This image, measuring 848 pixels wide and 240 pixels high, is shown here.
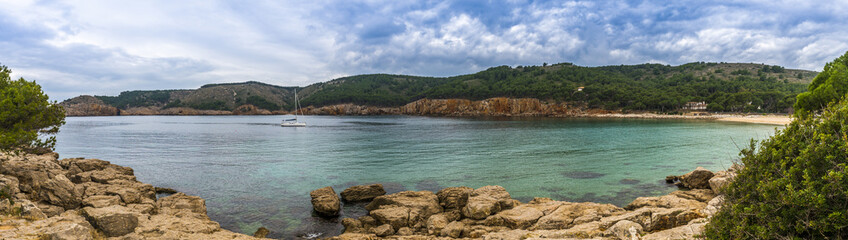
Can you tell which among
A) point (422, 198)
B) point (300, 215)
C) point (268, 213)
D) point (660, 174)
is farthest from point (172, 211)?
point (660, 174)

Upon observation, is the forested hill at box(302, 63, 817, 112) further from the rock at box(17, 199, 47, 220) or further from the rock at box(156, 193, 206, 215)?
the rock at box(17, 199, 47, 220)

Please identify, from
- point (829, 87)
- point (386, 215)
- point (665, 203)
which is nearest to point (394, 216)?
point (386, 215)

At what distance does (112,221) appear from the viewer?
10.1 meters

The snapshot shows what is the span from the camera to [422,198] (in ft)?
52.6

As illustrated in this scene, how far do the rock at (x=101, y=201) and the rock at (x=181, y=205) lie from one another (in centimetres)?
148

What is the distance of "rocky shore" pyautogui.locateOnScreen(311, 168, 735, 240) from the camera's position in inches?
368

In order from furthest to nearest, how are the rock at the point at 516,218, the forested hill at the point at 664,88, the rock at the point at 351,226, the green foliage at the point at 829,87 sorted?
the forested hill at the point at 664,88
the green foliage at the point at 829,87
the rock at the point at 351,226
the rock at the point at 516,218

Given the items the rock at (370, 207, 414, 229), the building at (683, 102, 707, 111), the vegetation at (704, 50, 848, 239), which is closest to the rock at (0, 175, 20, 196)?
the rock at (370, 207, 414, 229)

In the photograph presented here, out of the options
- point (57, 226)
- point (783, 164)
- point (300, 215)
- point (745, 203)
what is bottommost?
point (300, 215)

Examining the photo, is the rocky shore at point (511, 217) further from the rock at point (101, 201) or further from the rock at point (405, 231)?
the rock at point (101, 201)

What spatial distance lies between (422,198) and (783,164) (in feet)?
40.8

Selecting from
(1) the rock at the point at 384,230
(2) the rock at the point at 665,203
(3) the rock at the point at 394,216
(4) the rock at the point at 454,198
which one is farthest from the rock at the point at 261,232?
(2) the rock at the point at 665,203

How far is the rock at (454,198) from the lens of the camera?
15.5m

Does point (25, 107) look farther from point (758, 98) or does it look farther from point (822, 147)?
point (758, 98)
